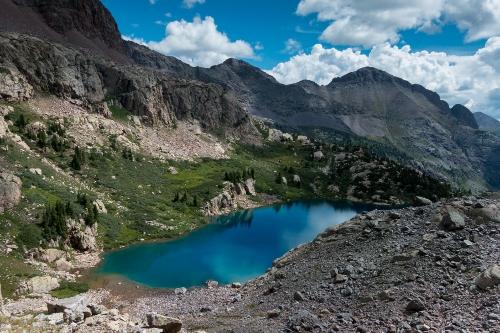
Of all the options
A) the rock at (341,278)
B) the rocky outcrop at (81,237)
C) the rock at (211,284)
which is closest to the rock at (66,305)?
the rock at (341,278)

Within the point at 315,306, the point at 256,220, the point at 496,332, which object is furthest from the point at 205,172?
the point at 496,332

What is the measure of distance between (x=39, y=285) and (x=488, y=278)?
1818 inches

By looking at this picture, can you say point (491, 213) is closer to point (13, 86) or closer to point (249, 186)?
point (249, 186)

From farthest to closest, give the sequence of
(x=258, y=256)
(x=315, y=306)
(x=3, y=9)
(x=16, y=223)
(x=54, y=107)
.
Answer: (x=3, y=9) → (x=54, y=107) → (x=258, y=256) → (x=16, y=223) → (x=315, y=306)

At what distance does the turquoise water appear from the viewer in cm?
6688

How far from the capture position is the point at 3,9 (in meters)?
199

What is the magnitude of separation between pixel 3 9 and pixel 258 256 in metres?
184

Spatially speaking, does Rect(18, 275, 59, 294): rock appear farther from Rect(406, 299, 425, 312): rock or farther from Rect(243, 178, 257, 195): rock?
Rect(243, 178, 257, 195): rock

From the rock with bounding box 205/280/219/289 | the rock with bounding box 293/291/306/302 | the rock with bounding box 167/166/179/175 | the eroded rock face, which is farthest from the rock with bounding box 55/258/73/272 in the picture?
the eroded rock face

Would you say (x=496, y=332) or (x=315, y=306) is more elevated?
(x=496, y=332)

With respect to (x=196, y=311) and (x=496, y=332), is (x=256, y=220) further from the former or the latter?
(x=496, y=332)

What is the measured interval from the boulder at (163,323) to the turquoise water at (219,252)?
37.4 m

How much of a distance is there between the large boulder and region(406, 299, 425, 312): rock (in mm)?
59073

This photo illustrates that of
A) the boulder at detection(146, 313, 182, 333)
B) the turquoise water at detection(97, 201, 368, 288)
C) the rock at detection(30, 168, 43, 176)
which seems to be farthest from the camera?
the rock at detection(30, 168, 43, 176)
